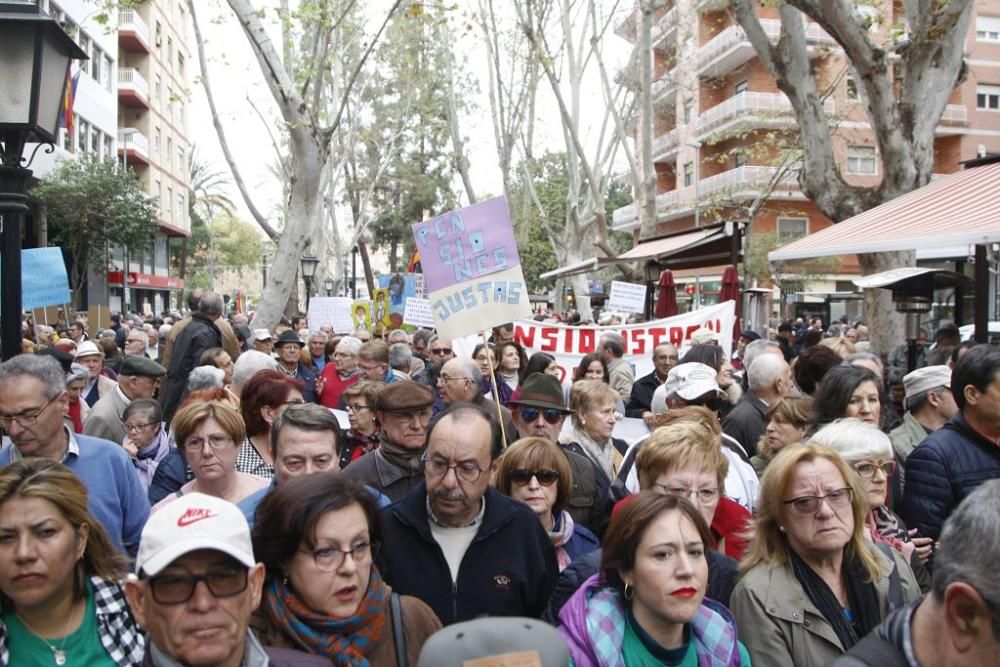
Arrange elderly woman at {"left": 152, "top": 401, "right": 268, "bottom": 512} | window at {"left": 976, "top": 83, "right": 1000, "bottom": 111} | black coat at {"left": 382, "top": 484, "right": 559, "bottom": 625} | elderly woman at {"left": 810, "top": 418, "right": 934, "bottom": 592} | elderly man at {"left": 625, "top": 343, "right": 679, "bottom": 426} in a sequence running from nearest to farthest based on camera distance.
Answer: black coat at {"left": 382, "top": 484, "right": 559, "bottom": 625}
elderly woman at {"left": 810, "top": 418, "right": 934, "bottom": 592}
elderly woman at {"left": 152, "top": 401, "right": 268, "bottom": 512}
elderly man at {"left": 625, "top": 343, "right": 679, "bottom": 426}
window at {"left": 976, "top": 83, "right": 1000, "bottom": 111}

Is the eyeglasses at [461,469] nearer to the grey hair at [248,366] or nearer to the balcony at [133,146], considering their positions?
the grey hair at [248,366]

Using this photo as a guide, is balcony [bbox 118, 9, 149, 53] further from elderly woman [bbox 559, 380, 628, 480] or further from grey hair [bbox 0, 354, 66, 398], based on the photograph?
grey hair [bbox 0, 354, 66, 398]

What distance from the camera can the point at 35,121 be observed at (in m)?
4.98

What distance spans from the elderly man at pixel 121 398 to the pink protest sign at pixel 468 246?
2.17m

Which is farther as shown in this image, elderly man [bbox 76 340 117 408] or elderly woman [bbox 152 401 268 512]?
elderly man [bbox 76 340 117 408]

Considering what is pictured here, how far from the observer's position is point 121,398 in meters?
6.38

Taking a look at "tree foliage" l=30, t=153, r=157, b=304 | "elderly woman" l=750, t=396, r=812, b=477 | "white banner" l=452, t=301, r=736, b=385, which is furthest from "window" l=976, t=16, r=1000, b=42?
"elderly woman" l=750, t=396, r=812, b=477

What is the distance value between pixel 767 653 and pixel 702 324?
25.3 ft

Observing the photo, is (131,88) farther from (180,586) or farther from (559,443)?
(180,586)

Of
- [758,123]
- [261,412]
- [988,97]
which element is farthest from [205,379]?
[988,97]

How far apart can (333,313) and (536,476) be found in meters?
13.2

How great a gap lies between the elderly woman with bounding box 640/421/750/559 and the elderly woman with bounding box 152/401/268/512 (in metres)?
1.89

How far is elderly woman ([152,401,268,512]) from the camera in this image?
4258mm

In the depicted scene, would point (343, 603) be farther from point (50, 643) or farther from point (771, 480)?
point (771, 480)
